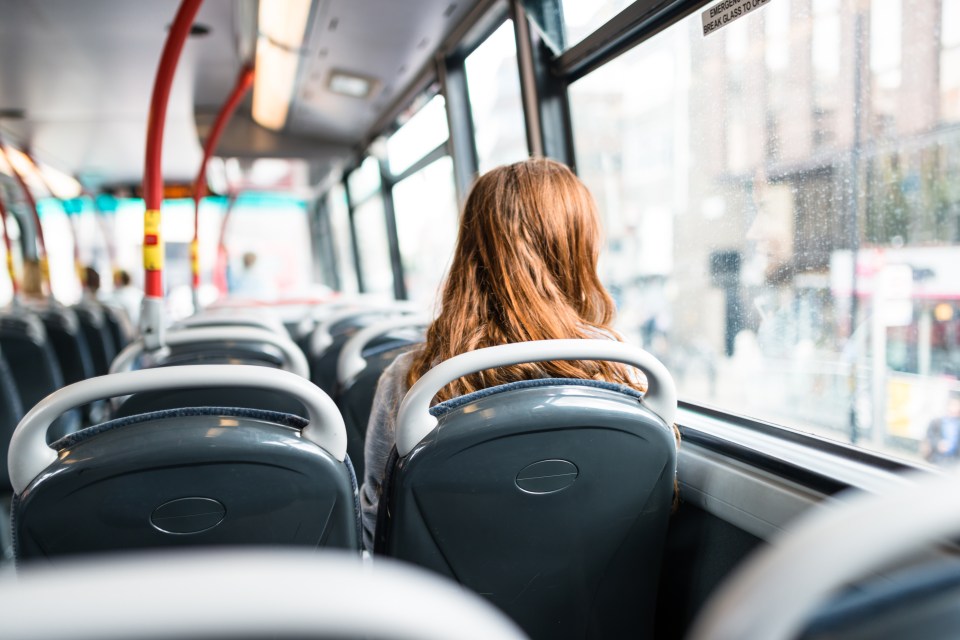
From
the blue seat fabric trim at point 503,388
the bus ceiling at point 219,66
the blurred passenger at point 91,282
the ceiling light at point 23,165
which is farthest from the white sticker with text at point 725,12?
the blurred passenger at point 91,282

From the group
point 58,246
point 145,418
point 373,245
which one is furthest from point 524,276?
point 58,246

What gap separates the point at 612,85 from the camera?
274cm

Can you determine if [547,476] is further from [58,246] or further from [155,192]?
[58,246]

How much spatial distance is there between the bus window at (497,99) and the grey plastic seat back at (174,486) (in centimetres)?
259

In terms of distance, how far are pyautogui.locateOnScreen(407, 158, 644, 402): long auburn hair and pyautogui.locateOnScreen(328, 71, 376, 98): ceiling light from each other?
3.85 metres

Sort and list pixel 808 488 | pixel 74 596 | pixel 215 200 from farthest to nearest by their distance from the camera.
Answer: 1. pixel 215 200
2. pixel 808 488
3. pixel 74 596

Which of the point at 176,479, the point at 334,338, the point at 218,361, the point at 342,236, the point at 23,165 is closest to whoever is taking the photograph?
the point at 176,479

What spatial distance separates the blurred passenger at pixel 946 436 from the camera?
4.34 ft

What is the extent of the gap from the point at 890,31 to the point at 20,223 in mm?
11993

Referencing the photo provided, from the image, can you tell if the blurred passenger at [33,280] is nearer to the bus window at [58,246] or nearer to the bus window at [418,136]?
the bus window at [58,246]

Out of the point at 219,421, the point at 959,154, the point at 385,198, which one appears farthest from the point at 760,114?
the point at 385,198

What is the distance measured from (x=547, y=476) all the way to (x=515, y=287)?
46 centimetres

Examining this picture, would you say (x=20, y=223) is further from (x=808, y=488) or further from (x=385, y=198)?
(x=808, y=488)

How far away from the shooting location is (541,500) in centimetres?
102
